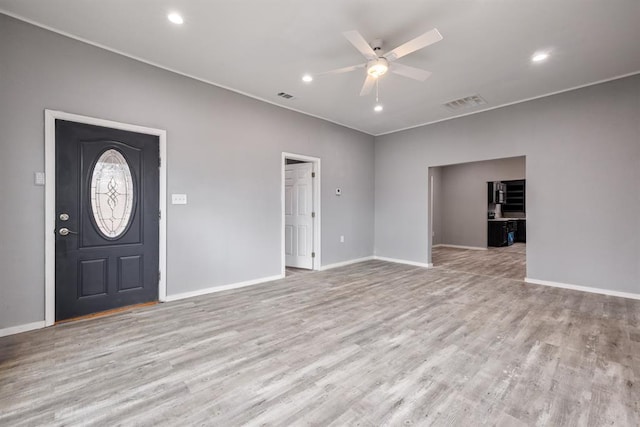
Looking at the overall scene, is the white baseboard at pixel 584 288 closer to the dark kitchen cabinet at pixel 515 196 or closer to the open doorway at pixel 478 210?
the open doorway at pixel 478 210

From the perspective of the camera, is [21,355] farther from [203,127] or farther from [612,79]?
[612,79]

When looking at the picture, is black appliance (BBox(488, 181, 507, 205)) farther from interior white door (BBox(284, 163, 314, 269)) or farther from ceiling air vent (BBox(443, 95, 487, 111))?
interior white door (BBox(284, 163, 314, 269))

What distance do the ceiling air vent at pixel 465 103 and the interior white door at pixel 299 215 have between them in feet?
9.13

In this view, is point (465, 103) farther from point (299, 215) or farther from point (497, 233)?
point (497, 233)

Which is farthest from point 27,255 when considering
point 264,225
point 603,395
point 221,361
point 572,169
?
point 572,169

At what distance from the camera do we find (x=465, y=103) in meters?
4.98

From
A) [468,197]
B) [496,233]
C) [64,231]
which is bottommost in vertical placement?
[496,233]

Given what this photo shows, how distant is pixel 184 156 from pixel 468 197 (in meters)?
8.36

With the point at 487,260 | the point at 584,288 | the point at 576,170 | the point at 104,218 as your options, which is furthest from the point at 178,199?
the point at 487,260

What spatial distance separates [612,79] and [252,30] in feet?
16.4

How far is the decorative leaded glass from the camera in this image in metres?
3.34

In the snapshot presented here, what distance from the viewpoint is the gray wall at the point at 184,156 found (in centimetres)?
286

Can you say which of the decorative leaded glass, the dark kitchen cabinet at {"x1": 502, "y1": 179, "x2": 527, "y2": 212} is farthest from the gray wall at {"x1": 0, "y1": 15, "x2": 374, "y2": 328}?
the dark kitchen cabinet at {"x1": 502, "y1": 179, "x2": 527, "y2": 212}

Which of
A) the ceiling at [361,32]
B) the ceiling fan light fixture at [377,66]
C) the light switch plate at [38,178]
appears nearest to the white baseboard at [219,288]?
the light switch plate at [38,178]
